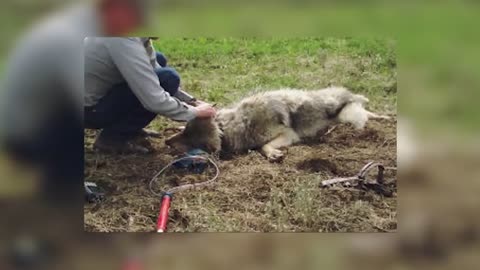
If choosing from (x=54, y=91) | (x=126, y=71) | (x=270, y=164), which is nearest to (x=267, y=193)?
(x=270, y=164)

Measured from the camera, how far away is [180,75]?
351cm

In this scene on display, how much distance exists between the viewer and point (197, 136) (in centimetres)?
358

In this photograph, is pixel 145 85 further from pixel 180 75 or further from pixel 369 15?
pixel 369 15

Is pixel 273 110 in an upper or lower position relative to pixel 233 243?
upper

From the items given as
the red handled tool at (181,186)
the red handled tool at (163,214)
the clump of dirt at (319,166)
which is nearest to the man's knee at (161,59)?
the red handled tool at (181,186)

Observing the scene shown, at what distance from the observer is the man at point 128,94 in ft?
11.3

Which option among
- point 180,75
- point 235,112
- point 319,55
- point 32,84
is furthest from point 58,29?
point 319,55

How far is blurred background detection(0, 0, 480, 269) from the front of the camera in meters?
3.36

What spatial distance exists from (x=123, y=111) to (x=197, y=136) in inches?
12.0

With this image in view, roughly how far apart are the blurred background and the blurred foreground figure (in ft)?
0.07

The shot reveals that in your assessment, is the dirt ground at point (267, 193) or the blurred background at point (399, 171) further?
the dirt ground at point (267, 193)

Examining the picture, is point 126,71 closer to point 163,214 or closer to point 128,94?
point 128,94

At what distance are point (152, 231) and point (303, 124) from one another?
729mm

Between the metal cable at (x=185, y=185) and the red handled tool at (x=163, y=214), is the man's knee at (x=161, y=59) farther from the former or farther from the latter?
the red handled tool at (x=163, y=214)
